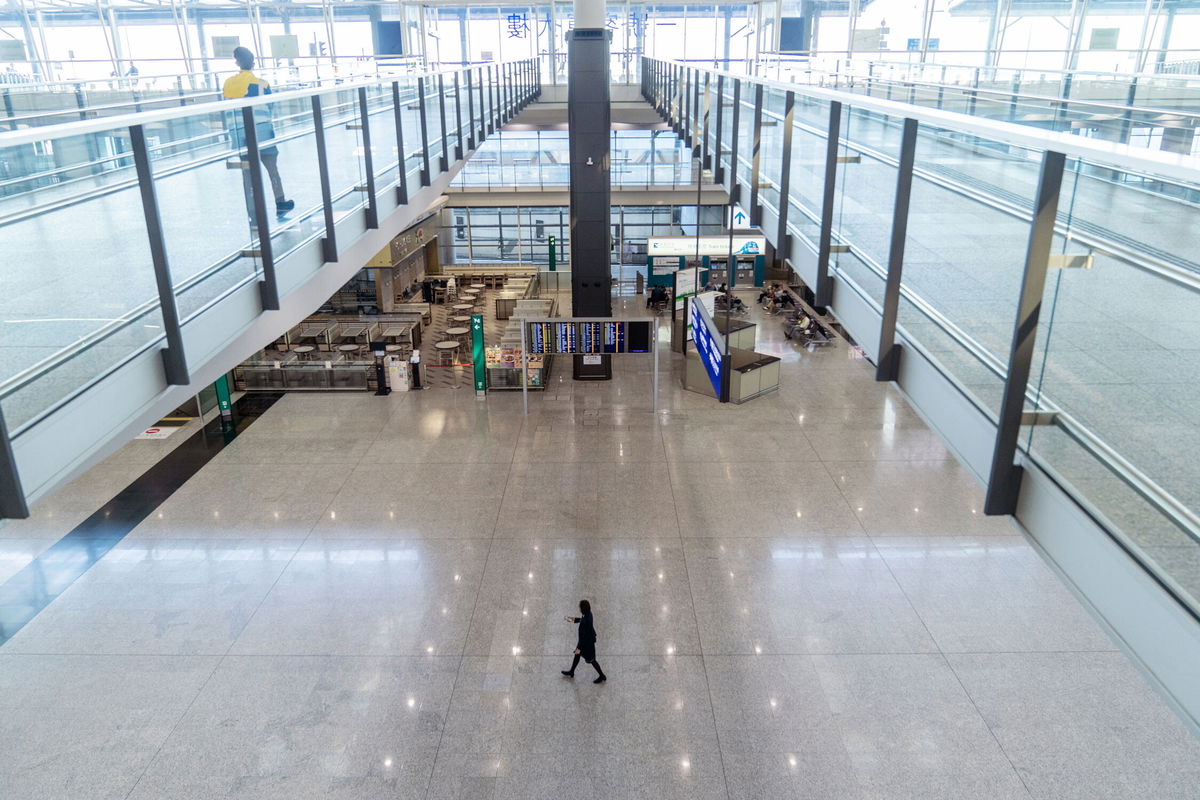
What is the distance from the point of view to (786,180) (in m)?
5.97

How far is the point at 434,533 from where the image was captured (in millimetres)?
10297

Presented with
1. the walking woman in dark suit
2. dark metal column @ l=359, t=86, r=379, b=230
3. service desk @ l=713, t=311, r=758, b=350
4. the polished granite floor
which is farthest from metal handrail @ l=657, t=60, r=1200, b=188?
service desk @ l=713, t=311, r=758, b=350

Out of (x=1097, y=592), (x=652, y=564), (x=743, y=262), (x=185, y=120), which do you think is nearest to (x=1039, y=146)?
(x=1097, y=592)

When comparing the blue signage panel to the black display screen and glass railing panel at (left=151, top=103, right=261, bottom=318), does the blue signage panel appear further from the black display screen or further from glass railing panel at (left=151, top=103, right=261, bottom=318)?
glass railing panel at (left=151, top=103, right=261, bottom=318)

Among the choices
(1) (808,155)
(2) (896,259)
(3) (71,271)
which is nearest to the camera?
(3) (71,271)

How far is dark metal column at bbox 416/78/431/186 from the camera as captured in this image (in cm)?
830

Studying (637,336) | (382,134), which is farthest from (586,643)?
(637,336)

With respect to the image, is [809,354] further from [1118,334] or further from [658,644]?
[1118,334]

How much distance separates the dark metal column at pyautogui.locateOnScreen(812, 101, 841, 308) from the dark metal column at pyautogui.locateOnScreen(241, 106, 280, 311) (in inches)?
136

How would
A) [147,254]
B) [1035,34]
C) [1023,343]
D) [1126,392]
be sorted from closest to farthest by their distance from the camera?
[1126,392] → [1023,343] → [147,254] → [1035,34]

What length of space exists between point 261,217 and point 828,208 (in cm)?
354

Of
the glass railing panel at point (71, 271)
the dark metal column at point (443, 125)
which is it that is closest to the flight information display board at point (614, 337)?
the dark metal column at point (443, 125)

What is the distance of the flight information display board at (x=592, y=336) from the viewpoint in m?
13.5

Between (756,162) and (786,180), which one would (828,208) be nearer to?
(786,180)
